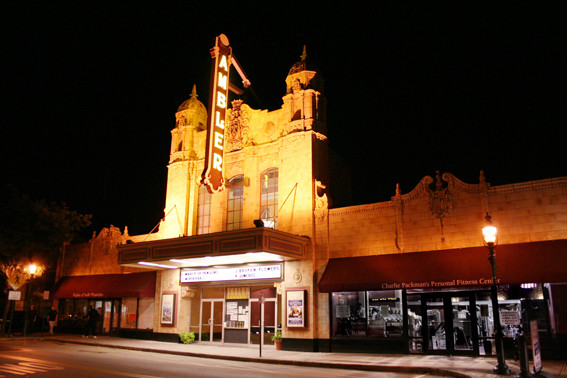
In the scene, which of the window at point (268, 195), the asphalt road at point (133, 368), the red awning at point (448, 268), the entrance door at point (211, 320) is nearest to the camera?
the asphalt road at point (133, 368)

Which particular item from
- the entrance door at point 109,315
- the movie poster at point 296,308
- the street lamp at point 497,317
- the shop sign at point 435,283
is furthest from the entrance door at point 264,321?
the street lamp at point 497,317

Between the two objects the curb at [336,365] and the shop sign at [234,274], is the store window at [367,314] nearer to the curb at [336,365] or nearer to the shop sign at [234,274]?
the shop sign at [234,274]

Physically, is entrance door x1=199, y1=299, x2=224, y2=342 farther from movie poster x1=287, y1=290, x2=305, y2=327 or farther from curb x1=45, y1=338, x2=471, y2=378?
movie poster x1=287, y1=290, x2=305, y2=327

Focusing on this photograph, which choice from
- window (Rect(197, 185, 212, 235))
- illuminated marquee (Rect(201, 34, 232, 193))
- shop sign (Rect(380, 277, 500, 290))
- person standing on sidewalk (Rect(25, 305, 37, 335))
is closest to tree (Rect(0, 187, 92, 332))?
person standing on sidewalk (Rect(25, 305, 37, 335))

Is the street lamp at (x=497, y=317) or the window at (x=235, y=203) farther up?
the window at (x=235, y=203)

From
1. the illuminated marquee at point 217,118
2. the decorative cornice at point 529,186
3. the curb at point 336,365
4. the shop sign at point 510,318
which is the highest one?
the illuminated marquee at point 217,118

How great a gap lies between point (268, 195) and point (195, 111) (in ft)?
27.5

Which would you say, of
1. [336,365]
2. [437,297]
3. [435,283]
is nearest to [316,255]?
[437,297]

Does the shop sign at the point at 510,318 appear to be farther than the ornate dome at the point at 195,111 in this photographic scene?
No

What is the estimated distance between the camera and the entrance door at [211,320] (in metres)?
26.6

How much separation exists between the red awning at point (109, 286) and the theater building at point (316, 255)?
123 mm

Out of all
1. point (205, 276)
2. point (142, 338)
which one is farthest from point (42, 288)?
point (205, 276)

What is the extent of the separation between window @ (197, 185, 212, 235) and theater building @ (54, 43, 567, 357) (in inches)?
3.5

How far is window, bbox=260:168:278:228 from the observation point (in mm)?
24984
